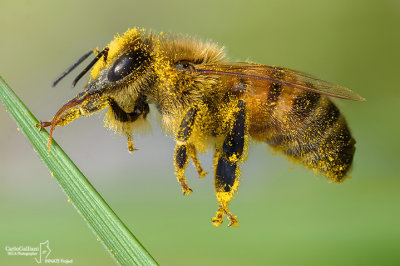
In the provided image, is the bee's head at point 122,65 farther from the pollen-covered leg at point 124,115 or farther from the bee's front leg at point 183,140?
the bee's front leg at point 183,140

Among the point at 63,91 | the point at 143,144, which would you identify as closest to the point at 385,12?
the point at 143,144

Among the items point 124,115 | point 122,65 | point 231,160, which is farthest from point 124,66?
point 231,160

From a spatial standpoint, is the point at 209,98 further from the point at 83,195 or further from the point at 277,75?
the point at 83,195

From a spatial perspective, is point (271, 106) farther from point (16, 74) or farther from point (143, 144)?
point (16, 74)

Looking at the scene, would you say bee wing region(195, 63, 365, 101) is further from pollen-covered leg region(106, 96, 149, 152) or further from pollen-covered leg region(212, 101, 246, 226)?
pollen-covered leg region(106, 96, 149, 152)

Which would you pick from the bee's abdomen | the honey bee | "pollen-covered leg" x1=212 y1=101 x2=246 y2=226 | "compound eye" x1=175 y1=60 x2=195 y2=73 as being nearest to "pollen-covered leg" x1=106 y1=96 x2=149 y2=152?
the honey bee

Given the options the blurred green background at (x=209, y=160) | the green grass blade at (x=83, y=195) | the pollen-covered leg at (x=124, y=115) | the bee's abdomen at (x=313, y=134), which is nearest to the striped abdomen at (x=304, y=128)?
the bee's abdomen at (x=313, y=134)
